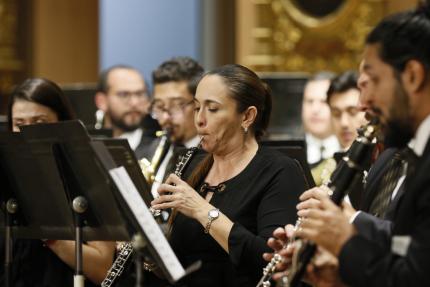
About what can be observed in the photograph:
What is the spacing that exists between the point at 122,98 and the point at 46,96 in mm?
2712

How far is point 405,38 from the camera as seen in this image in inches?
87.3

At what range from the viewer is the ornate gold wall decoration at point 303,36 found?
7867 mm

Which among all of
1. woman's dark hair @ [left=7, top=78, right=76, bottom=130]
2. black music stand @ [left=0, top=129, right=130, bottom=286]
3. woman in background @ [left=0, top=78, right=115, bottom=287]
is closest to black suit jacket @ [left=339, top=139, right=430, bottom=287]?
black music stand @ [left=0, top=129, right=130, bottom=286]

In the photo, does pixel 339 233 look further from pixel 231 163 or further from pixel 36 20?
pixel 36 20

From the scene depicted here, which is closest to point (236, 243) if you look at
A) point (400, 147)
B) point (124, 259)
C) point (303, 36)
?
point (124, 259)

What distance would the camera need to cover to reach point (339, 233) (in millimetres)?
2232

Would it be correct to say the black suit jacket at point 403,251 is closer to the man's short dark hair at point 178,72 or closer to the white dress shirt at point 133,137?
the man's short dark hair at point 178,72

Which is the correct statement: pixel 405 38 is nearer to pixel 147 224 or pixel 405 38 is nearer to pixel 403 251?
pixel 403 251

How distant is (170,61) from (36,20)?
11.9ft

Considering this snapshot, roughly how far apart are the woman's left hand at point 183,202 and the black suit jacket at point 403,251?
3.10 ft

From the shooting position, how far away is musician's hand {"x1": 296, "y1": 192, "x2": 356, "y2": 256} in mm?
2232

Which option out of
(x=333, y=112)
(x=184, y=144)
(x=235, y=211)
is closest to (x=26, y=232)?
(x=235, y=211)

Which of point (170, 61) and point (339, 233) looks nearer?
point (339, 233)

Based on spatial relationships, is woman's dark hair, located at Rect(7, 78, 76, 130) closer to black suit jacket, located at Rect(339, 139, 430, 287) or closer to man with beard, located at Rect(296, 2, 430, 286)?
man with beard, located at Rect(296, 2, 430, 286)
